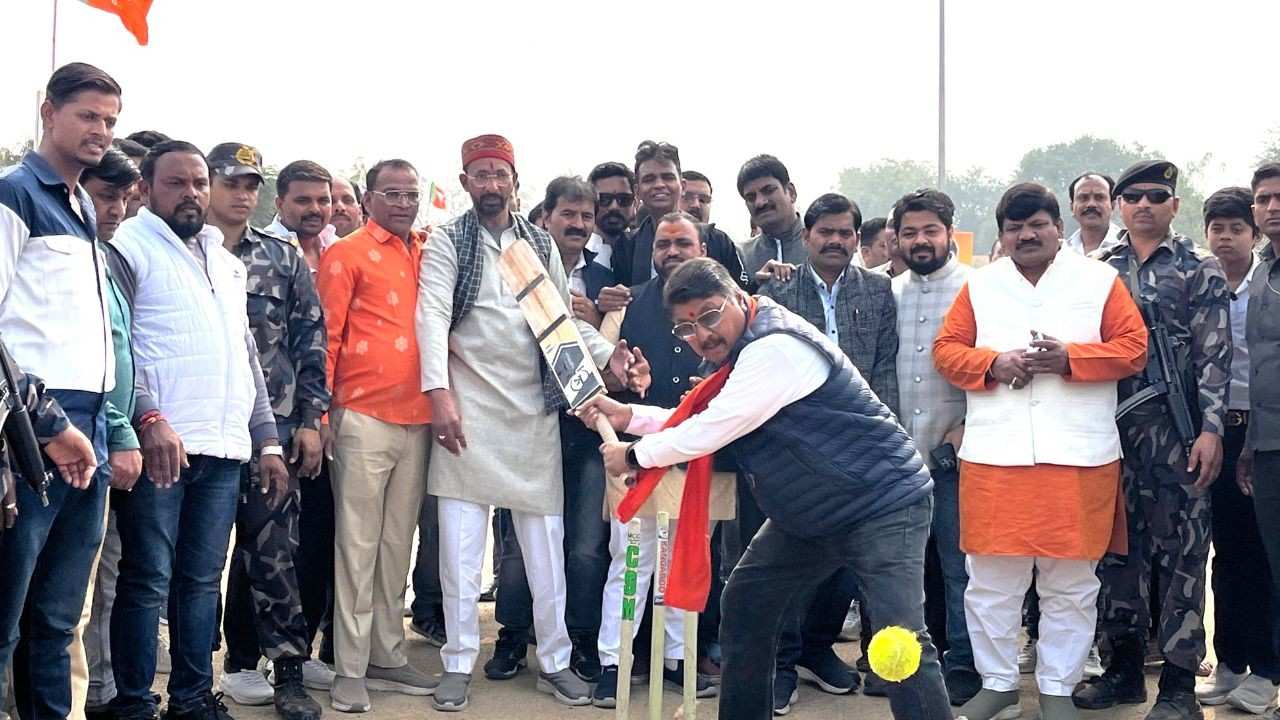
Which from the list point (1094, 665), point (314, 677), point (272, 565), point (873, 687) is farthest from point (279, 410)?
point (1094, 665)

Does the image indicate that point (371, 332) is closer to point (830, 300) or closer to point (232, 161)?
point (232, 161)

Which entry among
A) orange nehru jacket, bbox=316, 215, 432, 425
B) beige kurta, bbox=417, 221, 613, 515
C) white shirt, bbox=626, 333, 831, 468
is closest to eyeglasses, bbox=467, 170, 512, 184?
beige kurta, bbox=417, 221, 613, 515

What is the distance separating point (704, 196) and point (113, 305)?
140 inches

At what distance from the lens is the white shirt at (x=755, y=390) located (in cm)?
472

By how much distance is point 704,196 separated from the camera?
7508 mm

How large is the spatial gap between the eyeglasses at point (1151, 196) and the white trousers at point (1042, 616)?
1700 millimetres

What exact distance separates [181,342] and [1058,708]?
→ 392cm

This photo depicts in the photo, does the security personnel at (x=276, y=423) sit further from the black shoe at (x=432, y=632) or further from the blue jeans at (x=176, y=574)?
the black shoe at (x=432, y=632)

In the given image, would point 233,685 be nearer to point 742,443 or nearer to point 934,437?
point 742,443

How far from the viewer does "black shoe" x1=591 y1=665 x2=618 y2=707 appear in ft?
19.9

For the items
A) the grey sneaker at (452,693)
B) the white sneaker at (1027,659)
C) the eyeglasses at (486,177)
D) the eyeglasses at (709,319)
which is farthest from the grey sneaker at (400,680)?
the white sneaker at (1027,659)

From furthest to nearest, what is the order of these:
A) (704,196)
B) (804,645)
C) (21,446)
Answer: (704,196)
(804,645)
(21,446)

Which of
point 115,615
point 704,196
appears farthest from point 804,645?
point 115,615

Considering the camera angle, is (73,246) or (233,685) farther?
(233,685)
